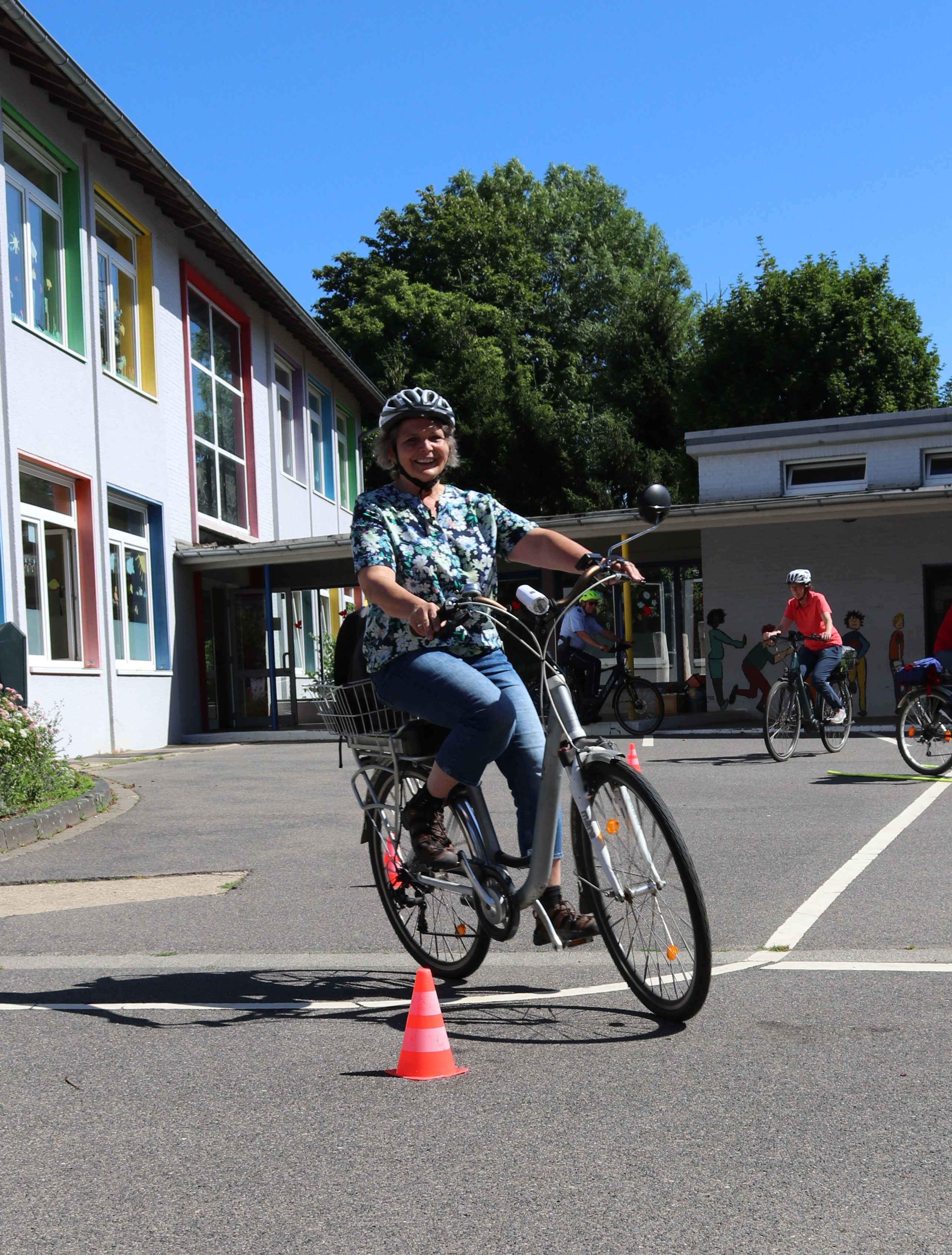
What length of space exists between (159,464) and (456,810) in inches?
659

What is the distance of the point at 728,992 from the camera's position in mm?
4535

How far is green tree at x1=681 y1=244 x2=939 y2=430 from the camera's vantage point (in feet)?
136

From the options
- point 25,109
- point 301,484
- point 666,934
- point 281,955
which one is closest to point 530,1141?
point 666,934

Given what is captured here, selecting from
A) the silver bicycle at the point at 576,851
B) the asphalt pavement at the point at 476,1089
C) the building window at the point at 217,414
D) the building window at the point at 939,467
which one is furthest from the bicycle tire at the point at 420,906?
the building window at the point at 939,467

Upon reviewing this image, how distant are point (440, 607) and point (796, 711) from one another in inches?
415

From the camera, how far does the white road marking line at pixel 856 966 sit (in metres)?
4.78

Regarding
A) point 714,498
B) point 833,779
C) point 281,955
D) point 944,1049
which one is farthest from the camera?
point 714,498

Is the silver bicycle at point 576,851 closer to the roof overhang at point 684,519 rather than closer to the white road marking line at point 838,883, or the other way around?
the white road marking line at point 838,883

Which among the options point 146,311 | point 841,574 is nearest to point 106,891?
point 146,311

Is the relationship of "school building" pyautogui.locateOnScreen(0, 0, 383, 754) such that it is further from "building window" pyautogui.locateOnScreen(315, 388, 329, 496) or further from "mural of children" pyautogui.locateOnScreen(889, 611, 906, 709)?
"mural of children" pyautogui.locateOnScreen(889, 611, 906, 709)

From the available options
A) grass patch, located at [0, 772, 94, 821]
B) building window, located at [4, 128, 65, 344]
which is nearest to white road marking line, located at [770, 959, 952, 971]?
grass patch, located at [0, 772, 94, 821]

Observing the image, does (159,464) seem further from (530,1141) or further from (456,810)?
(530,1141)

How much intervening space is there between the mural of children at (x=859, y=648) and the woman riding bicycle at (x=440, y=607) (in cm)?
1917

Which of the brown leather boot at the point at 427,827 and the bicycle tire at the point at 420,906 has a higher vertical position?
the brown leather boot at the point at 427,827
